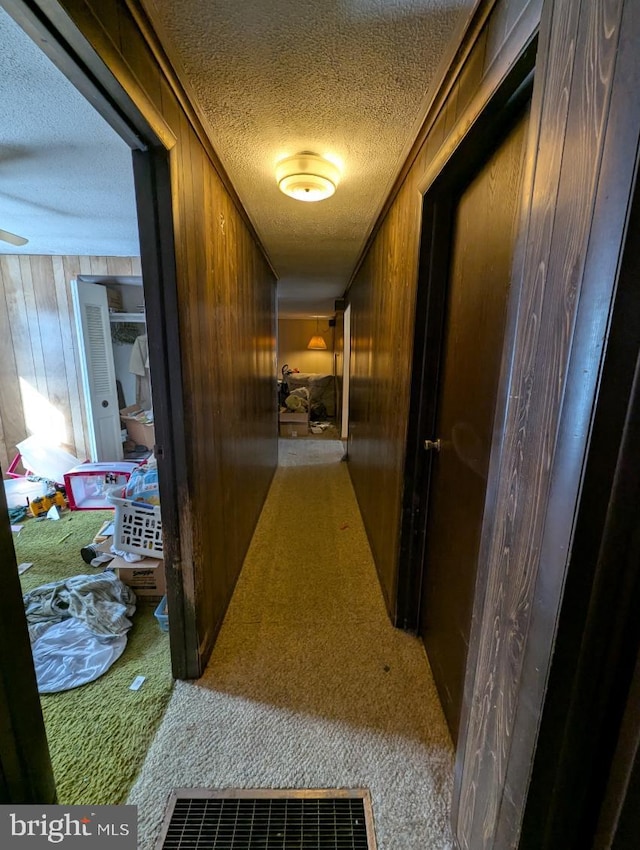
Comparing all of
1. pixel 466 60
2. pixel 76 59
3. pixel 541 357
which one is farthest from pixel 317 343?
pixel 541 357

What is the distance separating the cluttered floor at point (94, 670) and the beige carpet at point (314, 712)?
10 centimetres

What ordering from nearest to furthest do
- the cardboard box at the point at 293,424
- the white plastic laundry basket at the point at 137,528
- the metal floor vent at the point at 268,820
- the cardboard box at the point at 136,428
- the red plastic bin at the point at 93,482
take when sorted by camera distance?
the metal floor vent at the point at 268,820 < the white plastic laundry basket at the point at 137,528 < the red plastic bin at the point at 93,482 < the cardboard box at the point at 136,428 < the cardboard box at the point at 293,424

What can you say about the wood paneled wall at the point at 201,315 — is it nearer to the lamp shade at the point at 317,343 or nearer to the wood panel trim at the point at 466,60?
the wood panel trim at the point at 466,60

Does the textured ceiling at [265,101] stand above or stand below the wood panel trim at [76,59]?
above

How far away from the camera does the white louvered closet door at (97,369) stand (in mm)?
3297

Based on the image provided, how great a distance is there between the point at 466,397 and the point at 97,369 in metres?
3.56

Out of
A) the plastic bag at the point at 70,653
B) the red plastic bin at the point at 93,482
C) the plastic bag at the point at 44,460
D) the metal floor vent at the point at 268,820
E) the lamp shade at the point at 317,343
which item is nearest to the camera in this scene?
the metal floor vent at the point at 268,820

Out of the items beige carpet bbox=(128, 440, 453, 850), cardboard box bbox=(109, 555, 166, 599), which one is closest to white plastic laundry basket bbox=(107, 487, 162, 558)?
cardboard box bbox=(109, 555, 166, 599)

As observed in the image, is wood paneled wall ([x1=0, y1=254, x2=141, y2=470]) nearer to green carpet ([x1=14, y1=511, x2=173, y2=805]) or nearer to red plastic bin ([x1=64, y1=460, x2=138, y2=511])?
red plastic bin ([x1=64, y1=460, x2=138, y2=511])

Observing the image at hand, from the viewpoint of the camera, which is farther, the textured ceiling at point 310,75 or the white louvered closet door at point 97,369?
the white louvered closet door at point 97,369

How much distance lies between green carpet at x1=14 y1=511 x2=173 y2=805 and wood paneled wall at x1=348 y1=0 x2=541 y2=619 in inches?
44.6

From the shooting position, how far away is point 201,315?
1449mm

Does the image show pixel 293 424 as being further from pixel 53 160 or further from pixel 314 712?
pixel 314 712

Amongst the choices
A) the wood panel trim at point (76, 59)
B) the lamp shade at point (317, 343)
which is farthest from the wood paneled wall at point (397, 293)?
the lamp shade at point (317, 343)
